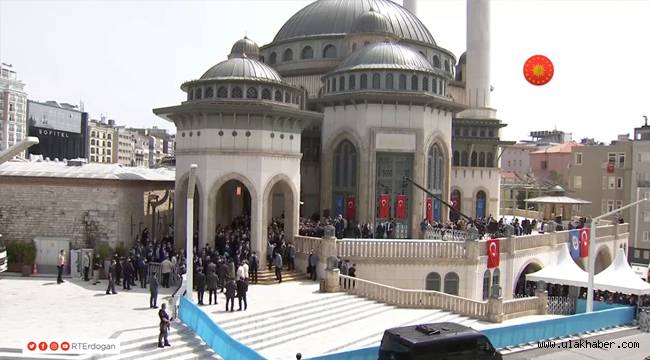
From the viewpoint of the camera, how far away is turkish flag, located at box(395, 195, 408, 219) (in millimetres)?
30391

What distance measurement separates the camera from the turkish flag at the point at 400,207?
99.7 feet

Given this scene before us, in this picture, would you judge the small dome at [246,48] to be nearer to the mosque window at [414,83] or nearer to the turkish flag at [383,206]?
the mosque window at [414,83]

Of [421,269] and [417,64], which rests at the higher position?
[417,64]

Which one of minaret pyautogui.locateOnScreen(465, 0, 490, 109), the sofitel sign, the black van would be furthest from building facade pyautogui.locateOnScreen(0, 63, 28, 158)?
the black van

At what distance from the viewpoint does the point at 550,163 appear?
90.1 m

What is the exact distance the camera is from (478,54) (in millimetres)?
44812

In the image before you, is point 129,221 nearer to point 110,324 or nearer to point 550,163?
point 110,324

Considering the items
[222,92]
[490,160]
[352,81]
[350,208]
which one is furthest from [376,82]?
[490,160]

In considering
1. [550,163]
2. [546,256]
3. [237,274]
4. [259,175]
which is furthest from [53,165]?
[550,163]

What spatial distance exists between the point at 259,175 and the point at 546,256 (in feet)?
51.1

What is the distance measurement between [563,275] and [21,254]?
22.7 meters

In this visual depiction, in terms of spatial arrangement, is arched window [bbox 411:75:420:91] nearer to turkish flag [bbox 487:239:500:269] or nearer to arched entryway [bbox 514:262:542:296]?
turkish flag [bbox 487:239:500:269]

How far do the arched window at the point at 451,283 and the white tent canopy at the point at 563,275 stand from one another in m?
4.25

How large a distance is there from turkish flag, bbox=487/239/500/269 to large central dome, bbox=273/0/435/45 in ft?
60.6
